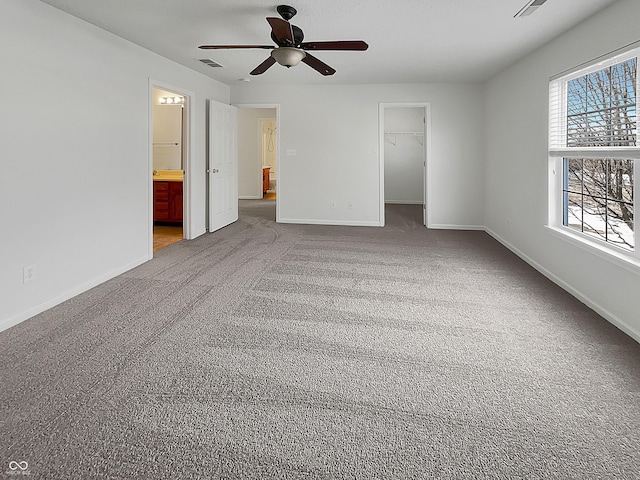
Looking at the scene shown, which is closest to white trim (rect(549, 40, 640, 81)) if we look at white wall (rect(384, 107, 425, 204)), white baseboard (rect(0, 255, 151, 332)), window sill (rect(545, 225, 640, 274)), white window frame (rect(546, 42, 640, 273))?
white window frame (rect(546, 42, 640, 273))

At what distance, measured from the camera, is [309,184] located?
283 inches

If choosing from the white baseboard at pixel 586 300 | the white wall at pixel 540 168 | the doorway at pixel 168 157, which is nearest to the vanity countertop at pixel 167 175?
the doorway at pixel 168 157

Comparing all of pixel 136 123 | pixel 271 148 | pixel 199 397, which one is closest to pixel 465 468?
pixel 199 397

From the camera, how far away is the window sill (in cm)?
277

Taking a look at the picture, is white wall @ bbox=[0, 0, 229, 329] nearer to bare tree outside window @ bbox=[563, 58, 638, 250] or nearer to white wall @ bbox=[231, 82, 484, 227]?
white wall @ bbox=[231, 82, 484, 227]

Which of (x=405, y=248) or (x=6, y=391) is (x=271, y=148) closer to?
(x=405, y=248)

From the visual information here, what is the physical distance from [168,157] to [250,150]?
3.74 meters

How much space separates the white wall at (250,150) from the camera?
10.8 m

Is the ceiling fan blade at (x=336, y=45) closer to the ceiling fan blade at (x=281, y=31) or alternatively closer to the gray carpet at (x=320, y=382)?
the ceiling fan blade at (x=281, y=31)

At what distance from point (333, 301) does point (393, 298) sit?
52 centimetres

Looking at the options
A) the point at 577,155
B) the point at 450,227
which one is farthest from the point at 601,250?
the point at 450,227

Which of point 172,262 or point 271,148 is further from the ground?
point 271,148

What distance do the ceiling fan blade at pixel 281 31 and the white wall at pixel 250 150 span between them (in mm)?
7539

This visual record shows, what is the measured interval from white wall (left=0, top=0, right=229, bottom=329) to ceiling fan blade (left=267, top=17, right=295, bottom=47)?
1.73m
